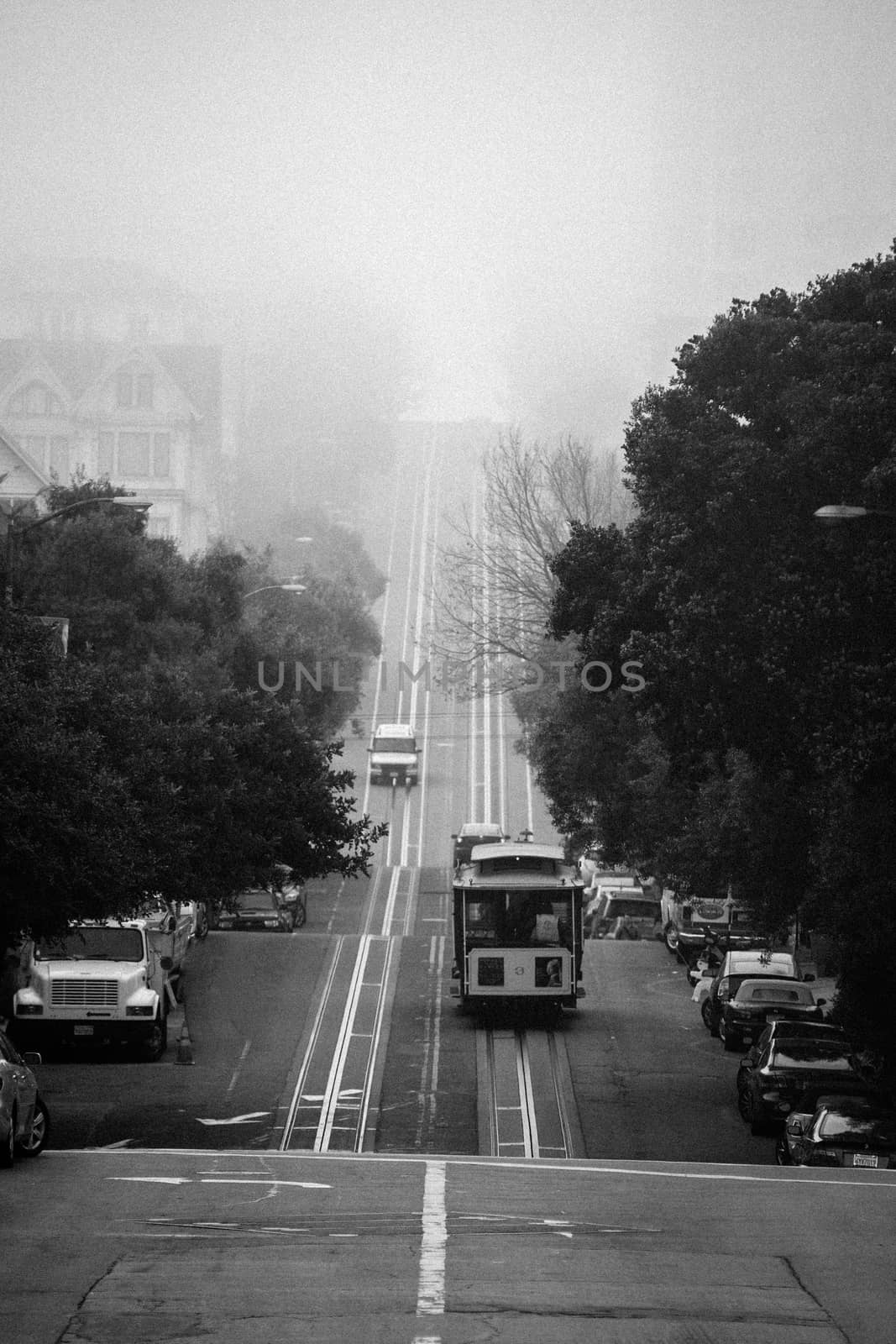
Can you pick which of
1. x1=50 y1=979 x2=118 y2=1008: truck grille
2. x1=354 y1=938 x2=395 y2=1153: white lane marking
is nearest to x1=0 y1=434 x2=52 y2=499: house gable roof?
Answer: x1=354 y1=938 x2=395 y2=1153: white lane marking

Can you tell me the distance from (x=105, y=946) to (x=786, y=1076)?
1193 centimetres

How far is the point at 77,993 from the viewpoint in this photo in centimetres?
2836

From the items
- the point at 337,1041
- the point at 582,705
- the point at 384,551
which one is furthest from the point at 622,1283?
the point at 384,551

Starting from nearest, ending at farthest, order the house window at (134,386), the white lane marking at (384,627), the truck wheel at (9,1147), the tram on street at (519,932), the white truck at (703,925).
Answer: the truck wheel at (9,1147) < the tram on street at (519,932) < the white truck at (703,925) < the white lane marking at (384,627) < the house window at (134,386)

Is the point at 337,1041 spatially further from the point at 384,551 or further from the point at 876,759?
the point at 384,551

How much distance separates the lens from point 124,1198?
46.5ft

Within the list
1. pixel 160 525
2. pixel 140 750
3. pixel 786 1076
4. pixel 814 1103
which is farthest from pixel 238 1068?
A: pixel 160 525

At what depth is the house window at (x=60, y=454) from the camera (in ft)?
309

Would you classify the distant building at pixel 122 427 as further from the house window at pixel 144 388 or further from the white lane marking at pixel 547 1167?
the white lane marking at pixel 547 1167

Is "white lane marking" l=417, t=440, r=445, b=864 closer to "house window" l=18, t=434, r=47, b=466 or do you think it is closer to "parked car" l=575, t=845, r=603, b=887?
"parked car" l=575, t=845, r=603, b=887

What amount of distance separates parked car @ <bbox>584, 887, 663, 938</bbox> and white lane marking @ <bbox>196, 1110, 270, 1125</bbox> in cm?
2619

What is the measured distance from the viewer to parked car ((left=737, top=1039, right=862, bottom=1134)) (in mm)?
24203

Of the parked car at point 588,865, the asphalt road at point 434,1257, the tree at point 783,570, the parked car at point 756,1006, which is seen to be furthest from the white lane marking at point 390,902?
the asphalt road at point 434,1257

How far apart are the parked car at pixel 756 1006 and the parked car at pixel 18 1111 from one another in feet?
58.0
